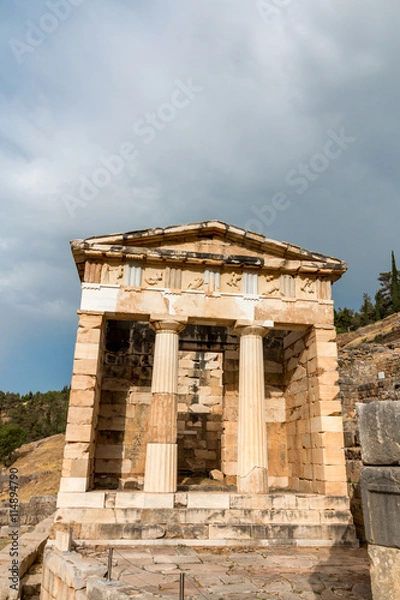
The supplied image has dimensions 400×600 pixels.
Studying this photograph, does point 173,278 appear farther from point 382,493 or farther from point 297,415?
point 382,493

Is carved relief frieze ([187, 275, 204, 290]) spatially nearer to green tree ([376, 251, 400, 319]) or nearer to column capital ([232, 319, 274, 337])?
column capital ([232, 319, 274, 337])

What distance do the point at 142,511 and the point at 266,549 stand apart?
284 centimetres

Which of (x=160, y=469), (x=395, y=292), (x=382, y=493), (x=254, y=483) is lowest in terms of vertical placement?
(x=254, y=483)

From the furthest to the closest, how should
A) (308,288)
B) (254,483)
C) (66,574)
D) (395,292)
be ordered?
(395,292) → (308,288) → (254,483) → (66,574)

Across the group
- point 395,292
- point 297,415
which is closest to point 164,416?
point 297,415

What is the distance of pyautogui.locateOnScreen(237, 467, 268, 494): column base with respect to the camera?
1123 cm

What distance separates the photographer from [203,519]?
416 inches

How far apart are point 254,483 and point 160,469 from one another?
91.3 inches

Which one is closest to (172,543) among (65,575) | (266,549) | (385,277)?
(266,549)

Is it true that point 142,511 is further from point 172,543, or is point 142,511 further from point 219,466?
point 219,466

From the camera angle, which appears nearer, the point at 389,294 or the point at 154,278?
the point at 154,278

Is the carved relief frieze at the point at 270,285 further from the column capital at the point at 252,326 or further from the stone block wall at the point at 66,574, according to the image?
the stone block wall at the point at 66,574

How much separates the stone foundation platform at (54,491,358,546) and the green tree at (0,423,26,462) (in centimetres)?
3061

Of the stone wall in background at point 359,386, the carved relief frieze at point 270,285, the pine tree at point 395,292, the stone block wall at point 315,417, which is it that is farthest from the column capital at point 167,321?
the pine tree at point 395,292
